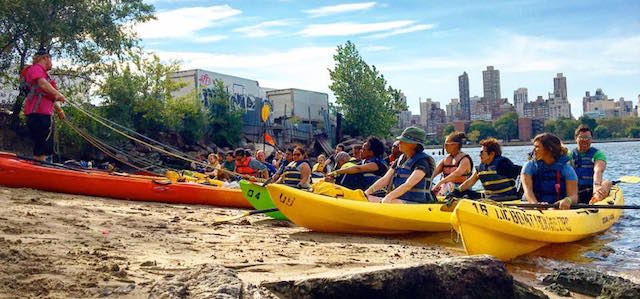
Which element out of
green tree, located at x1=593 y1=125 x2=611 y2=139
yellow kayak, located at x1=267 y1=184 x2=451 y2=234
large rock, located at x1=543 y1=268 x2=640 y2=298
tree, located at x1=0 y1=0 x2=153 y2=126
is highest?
tree, located at x1=0 y1=0 x2=153 y2=126

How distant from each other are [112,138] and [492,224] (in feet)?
72.8

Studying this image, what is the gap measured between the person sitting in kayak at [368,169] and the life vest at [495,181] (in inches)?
58.6

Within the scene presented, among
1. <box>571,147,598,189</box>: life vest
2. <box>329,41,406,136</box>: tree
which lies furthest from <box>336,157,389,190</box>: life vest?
<box>329,41,406,136</box>: tree

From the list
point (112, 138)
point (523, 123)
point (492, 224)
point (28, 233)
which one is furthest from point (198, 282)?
point (523, 123)

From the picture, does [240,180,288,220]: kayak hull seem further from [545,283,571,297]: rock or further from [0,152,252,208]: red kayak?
[545,283,571,297]: rock

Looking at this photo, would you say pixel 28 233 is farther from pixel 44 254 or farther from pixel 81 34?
pixel 81 34

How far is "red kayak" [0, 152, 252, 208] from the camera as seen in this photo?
29.7 ft

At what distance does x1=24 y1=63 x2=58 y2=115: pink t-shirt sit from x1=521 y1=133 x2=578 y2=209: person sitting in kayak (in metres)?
6.71

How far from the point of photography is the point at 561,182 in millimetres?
7605

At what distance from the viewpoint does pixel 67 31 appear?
22.2 meters

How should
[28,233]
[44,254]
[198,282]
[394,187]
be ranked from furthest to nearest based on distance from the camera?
[394,187]
[28,233]
[44,254]
[198,282]

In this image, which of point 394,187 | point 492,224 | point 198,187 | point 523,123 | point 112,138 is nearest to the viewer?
point 492,224

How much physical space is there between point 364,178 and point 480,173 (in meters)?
1.78

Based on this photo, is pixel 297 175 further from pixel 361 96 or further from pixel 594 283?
pixel 361 96
